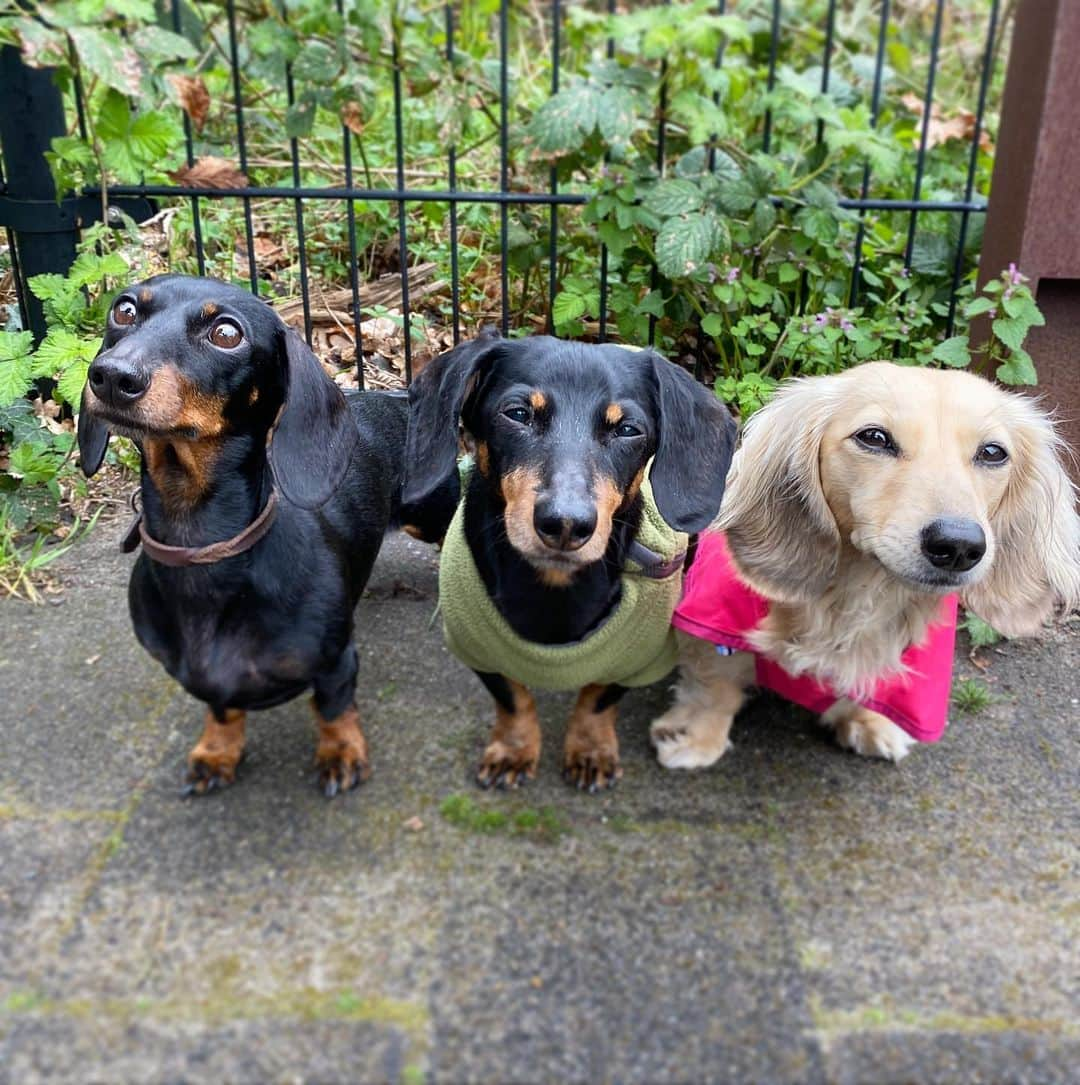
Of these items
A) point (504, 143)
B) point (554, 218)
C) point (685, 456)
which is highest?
point (504, 143)

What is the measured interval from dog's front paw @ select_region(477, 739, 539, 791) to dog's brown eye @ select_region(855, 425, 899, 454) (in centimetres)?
97

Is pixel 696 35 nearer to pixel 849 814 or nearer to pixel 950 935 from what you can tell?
pixel 849 814

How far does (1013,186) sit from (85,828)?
3044 millimetres

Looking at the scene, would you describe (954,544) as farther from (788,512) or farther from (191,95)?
(191,95)

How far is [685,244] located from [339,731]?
1828 millimetres

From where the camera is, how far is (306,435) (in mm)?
1977

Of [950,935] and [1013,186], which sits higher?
[1013,186]

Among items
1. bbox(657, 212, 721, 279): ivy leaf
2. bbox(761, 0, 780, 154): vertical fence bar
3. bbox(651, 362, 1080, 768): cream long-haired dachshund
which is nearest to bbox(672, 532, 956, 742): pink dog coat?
bbox(651, 362, 1080, 768): cream long-haired dachshund

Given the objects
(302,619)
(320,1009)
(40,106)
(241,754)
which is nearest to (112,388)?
(302,619)

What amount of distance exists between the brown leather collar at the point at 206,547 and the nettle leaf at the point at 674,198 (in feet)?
5.64

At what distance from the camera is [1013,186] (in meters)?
3.04

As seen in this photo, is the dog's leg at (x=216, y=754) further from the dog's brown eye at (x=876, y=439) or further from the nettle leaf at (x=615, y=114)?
the nettle leaf at (x=615, y=114)

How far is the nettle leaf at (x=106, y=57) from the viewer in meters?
2.64

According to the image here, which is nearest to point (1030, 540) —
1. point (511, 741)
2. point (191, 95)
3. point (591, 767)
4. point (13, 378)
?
point (591, 767)
